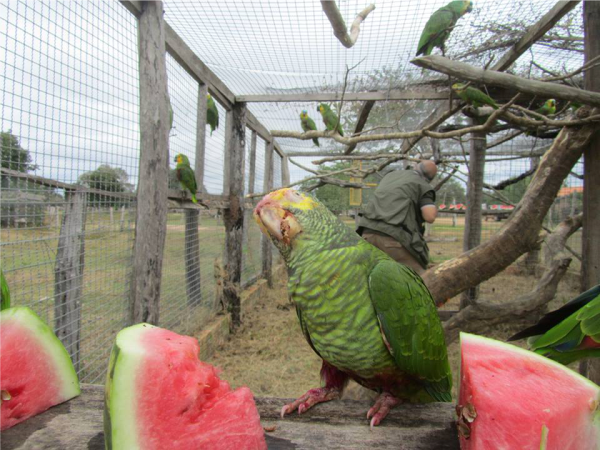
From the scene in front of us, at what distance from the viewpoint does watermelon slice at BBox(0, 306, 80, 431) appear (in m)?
0.93

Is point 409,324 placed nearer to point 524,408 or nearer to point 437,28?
point 524,408

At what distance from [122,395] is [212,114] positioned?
167 inches

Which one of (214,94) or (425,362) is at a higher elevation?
(214,94)

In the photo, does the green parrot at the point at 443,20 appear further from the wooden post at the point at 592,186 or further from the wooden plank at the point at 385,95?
the wooden post at the point at 592,186

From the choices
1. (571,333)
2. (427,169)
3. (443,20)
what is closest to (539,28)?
(443,20)

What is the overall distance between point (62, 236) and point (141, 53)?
1.31 metres

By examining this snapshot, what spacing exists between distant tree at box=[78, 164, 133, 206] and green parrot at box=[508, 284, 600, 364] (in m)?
2.53

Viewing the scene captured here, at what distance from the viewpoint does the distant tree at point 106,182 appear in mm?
2219

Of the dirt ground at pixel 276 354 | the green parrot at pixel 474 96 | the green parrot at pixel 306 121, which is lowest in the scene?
the dirt ground at pixel 276 354

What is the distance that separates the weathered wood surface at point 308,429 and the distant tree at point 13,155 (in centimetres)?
120

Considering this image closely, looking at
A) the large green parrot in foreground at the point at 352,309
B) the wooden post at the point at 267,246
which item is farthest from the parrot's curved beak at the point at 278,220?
the wooden post at the point at 267,246

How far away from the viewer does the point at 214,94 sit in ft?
13.8

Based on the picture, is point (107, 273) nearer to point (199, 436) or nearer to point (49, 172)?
point (49, 172)

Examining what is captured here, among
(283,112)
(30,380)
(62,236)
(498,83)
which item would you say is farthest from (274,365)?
(283,112)
